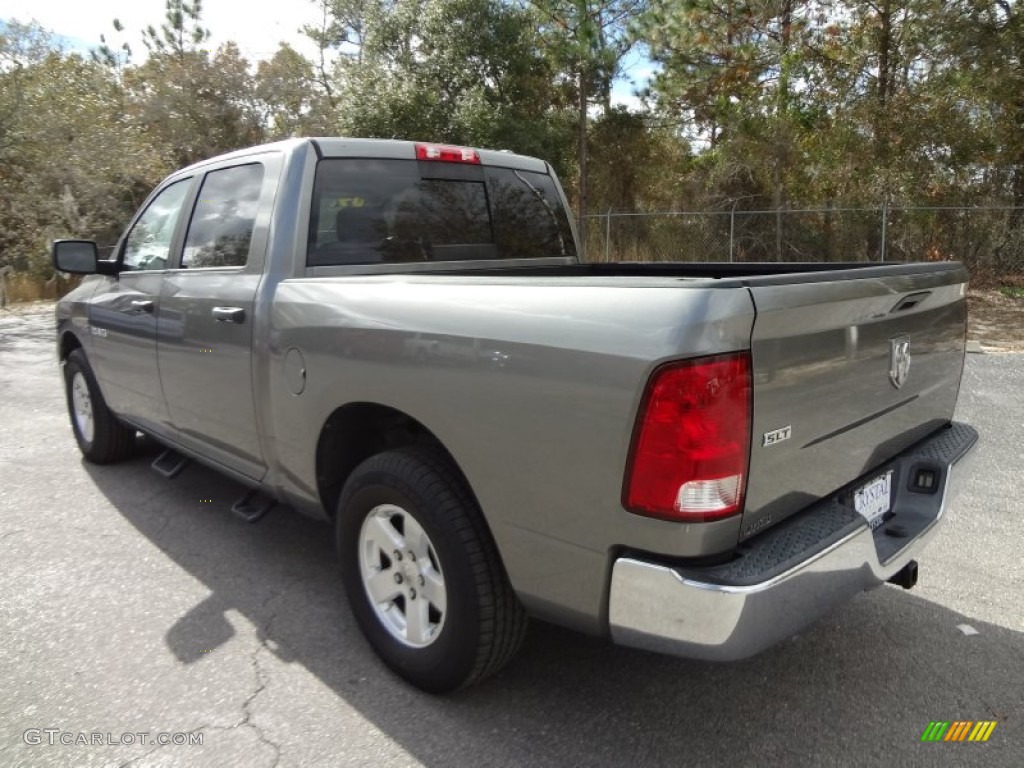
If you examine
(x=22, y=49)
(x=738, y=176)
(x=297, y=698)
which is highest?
(x=22, y=49)

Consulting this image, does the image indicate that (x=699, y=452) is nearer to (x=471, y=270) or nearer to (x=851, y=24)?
(x=471, y=270)

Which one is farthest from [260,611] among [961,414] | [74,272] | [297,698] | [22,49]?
[22,49]

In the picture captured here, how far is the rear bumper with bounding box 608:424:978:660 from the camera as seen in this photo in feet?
6.11

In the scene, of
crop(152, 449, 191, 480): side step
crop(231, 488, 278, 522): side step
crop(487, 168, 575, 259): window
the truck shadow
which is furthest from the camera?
crop(152, 449, 191, 480): side step

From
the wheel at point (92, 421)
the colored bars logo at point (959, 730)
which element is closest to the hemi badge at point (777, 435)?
the colored bars logo at point (959, 730)

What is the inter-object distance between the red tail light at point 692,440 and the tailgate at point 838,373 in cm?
7

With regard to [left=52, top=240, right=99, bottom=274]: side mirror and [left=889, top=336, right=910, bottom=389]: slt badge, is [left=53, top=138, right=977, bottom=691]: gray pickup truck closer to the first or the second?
[left=889, top=336, right=910, bottom=389]: slt badge

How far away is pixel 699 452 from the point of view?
186 centimetres

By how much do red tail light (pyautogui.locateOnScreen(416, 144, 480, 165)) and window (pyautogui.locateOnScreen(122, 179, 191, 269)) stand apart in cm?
135

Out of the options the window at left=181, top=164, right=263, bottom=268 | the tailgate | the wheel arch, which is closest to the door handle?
the window at left=181, top=164, right=263, bottom=268

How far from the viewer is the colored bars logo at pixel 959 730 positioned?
92.0 inches

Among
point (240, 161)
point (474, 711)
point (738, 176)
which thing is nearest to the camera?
point (474, 711)

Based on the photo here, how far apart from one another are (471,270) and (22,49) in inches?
1061

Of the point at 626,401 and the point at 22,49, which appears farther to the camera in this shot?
the point at 22,49
